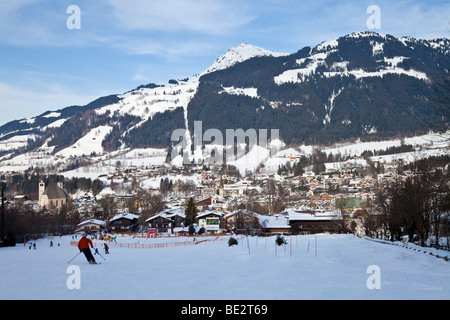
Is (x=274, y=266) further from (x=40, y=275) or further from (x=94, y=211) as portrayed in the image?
(x=94, y=211)

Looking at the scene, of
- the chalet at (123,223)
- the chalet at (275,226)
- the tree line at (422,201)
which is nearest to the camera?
the tree line at (422,201)

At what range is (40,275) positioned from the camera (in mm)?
16328

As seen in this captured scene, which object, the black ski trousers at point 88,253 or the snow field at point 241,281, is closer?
the snow field at point 241,281

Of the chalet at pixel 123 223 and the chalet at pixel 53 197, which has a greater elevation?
the chalet at pixel 53 197

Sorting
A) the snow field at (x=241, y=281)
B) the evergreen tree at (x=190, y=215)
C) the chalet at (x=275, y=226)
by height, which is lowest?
the chalet at (x=275, y=226)

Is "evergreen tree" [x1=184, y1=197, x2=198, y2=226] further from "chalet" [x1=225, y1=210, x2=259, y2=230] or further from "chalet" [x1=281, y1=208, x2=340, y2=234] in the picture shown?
"chalet" [x1=281, y1=208, x2=340, y2=234]

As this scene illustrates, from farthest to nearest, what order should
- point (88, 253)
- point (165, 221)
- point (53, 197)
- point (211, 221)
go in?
point (53, 197), point (165, 221), point (211, 221), point (88, 253)

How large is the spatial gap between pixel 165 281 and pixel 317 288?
17.3ft

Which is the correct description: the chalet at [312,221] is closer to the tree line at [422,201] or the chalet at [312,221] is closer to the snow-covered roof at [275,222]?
the snow-covered roof at [275,222]

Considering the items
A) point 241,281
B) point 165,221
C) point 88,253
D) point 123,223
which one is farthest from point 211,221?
point 241,281

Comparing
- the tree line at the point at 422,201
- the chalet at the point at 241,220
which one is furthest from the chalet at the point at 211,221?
the tree line at the point at 422,201

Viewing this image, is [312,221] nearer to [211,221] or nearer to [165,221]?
[211,221]

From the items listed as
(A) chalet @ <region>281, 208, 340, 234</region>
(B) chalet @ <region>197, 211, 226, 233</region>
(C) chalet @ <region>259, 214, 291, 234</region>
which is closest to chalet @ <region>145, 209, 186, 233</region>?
(B) chalet @ <region>197, 211, 226, 233</region>
